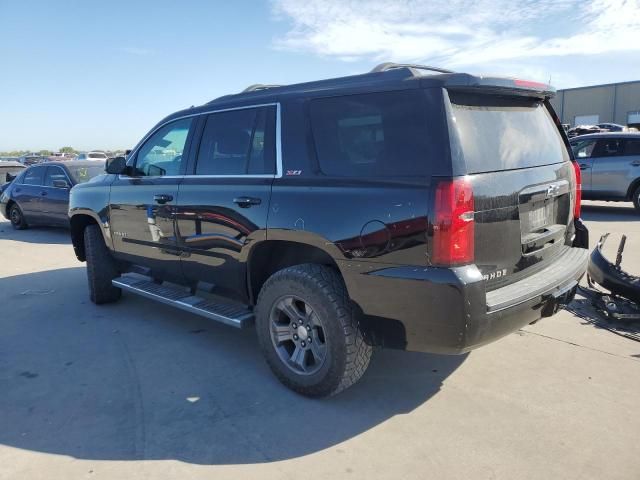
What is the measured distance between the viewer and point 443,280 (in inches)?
108

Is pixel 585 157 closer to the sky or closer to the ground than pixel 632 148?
closer to the ground

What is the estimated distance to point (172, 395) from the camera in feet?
11.9

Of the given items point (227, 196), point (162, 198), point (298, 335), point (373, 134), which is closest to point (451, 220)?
point (373, 134)

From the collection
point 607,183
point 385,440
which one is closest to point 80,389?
point 385,440

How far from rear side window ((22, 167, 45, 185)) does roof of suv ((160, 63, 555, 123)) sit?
354 inches

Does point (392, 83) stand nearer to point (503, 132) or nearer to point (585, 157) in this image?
point (503, 132)

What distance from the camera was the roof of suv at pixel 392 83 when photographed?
2911 mm

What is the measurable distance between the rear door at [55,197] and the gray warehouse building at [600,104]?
4549 centimetres

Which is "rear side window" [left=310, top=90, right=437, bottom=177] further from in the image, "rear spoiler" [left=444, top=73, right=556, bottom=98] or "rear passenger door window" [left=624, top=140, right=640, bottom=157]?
"rear passenger door window" [left=624, top=140, right=640, bottom=157]

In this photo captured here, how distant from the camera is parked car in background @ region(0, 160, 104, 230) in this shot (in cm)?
1055

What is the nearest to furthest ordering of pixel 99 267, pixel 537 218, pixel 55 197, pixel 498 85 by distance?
pixel 498 85, pixel 537 218, pixel 99 267, pixel 55 197

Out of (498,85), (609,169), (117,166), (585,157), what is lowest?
(609,169)

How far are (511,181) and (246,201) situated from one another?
181 cm

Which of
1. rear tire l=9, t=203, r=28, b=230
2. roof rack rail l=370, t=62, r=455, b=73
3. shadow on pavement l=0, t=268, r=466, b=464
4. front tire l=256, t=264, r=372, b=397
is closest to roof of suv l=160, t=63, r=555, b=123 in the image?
roof rack rail l=370, t=62, r=455, b=73
